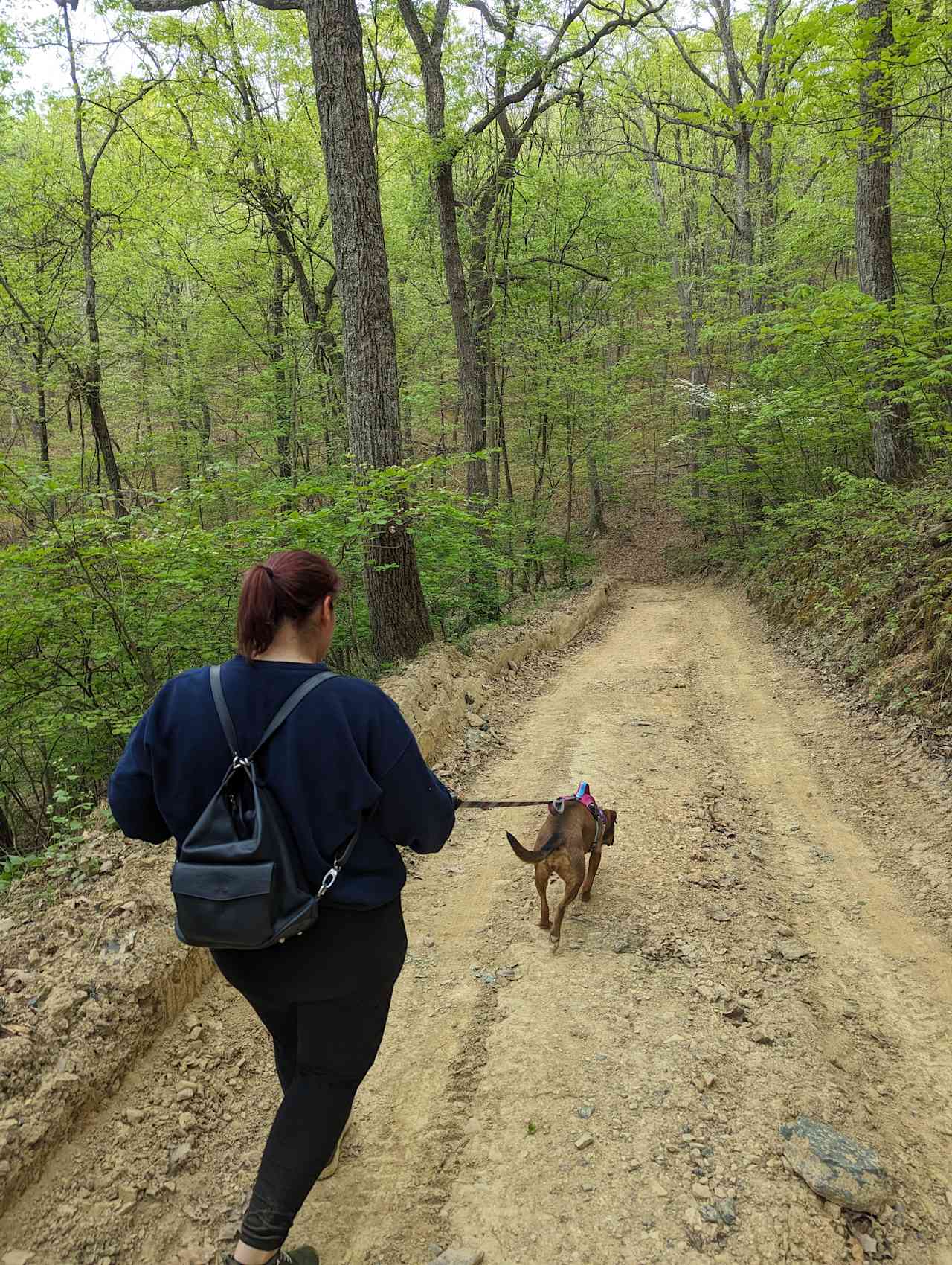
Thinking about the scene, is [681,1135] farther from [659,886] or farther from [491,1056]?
[659,886]

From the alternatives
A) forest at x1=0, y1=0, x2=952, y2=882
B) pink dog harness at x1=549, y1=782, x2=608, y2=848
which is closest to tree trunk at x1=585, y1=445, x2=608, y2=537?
forest at x1=0, y1=0, x2=952, y2=882

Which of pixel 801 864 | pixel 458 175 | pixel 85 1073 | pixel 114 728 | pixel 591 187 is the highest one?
pixel 458 175

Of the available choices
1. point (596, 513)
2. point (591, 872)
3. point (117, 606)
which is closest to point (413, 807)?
point (591, 872)

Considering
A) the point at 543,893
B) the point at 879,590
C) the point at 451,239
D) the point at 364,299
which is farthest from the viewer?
the point at 451,239

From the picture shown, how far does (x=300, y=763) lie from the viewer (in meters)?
1.73

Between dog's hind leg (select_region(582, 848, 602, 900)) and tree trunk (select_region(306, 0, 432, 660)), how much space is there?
4.32 m

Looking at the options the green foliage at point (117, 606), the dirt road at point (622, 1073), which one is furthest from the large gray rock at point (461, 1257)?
the green foliage at point (117, 606)

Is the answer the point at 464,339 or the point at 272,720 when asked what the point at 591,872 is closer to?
the point at 272,720

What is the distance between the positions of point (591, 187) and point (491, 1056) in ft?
59.3

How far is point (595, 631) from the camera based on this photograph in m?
13.8

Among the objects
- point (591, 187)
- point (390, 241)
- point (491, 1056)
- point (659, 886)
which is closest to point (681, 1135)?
point (491, 1056)

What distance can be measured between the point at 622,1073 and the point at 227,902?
214 cm

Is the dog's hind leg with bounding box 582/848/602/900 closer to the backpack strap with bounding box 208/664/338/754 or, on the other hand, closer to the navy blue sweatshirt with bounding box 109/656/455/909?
the navy blue sweatshirt with bounding box 109/656/455/909

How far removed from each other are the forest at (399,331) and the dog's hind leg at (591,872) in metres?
3.51
